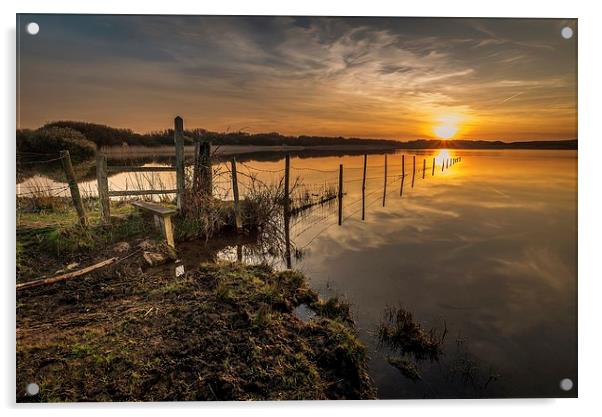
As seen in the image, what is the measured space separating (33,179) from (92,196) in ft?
3.95

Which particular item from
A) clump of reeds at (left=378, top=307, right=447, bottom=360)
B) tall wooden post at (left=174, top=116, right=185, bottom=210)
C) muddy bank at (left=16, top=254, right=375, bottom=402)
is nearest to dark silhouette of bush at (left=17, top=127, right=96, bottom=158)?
tall wooden post at (left=174, top=116, right=185, bottom=210)

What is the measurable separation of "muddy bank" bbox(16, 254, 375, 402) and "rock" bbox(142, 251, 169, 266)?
31.4 inches

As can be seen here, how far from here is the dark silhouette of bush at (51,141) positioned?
3.07m

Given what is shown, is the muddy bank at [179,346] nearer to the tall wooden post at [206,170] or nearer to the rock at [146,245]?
the rock at [146,245]

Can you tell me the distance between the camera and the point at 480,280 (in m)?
4.05

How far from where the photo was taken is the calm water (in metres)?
2.94

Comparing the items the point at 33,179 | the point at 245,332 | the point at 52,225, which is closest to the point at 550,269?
the point at 245,332

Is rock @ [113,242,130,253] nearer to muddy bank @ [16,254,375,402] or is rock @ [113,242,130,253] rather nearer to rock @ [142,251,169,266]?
rock @ [142,251,169,266]

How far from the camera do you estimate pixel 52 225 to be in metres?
4.61

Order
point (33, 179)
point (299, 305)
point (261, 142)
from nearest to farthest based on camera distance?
point (299, 305) → point (261, 142) → point (33, 179)

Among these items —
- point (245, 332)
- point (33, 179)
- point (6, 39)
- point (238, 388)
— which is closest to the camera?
point (238, 388)

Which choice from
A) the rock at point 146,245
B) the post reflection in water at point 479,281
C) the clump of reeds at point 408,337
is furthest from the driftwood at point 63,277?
the clump of reeds at point 408,337

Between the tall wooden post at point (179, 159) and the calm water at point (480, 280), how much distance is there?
3.08ft
